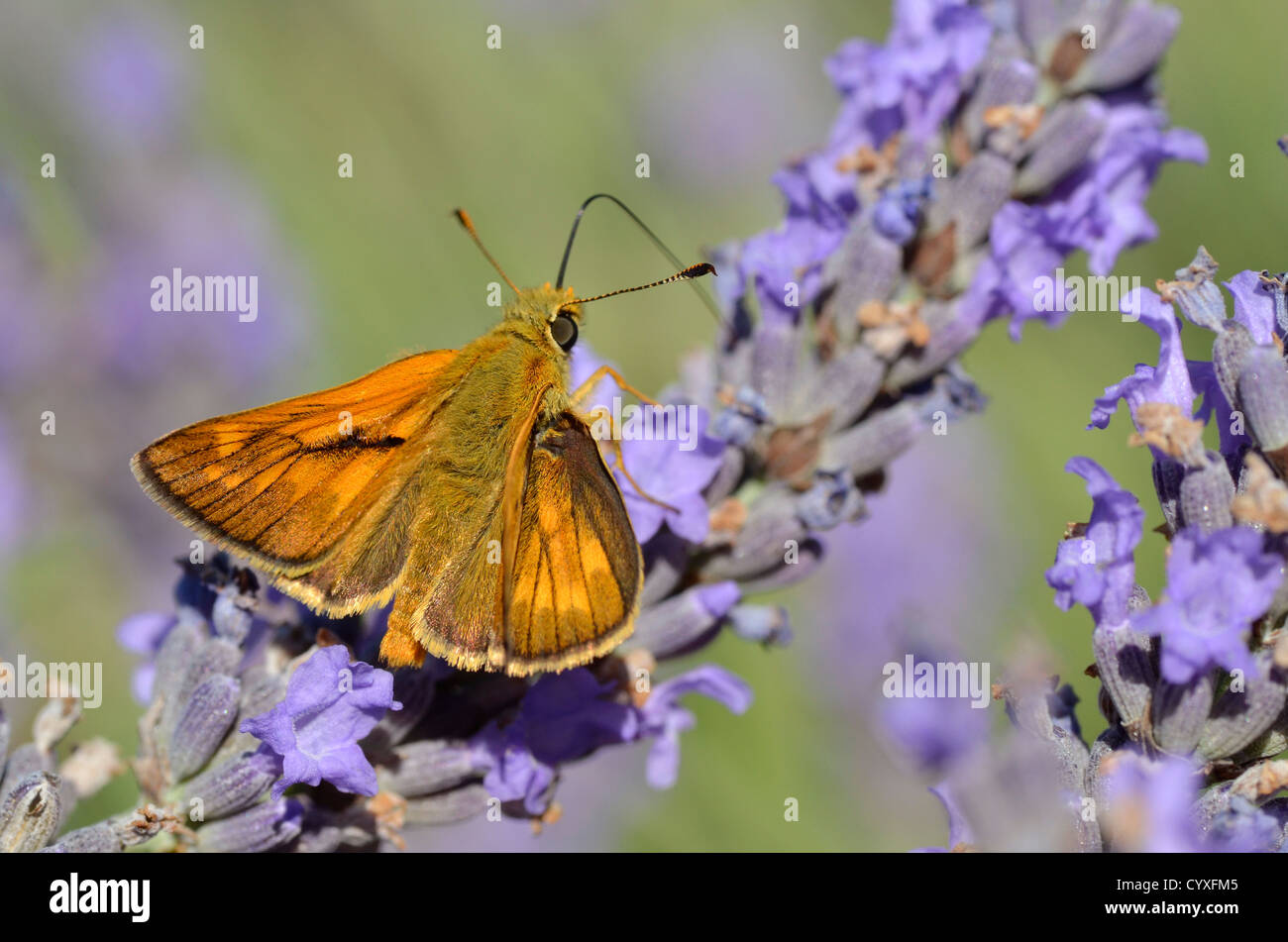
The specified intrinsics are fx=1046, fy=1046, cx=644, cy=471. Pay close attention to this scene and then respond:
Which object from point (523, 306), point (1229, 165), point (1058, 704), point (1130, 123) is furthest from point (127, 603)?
point (1229, 165)

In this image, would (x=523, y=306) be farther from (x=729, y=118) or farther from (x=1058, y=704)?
(x=729, y=118)

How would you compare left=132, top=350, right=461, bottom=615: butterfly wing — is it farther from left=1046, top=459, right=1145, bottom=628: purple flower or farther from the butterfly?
left=1046, top=459, right=1145, bottom=628: purple flower

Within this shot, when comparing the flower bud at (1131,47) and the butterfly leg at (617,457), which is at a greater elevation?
the flower bud at (1131,47)

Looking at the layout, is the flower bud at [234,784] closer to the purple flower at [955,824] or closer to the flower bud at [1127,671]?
the purple flower at [955,824]

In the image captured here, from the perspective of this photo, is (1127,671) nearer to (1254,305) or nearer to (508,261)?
(1254,305)

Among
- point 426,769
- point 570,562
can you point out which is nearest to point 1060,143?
point 570,562

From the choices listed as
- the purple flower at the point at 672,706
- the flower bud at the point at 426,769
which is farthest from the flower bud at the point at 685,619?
the flower bud at the point at 426,769
